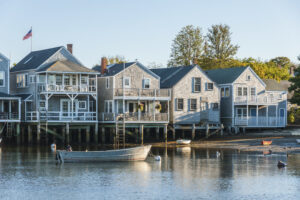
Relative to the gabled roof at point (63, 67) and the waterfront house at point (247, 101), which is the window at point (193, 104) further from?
the gabled roof at point (63, 67)

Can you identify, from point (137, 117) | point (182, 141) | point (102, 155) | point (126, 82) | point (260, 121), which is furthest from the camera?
point (260, 121)

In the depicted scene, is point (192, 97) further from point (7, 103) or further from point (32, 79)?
point (7, 103)

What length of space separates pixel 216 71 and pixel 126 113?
62.8 ft

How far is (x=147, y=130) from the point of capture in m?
72.7

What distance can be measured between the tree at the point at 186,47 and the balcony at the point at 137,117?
38081 mm

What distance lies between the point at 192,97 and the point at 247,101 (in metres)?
7.17

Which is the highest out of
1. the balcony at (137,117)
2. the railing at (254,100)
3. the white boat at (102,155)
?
the railing at (254,100)

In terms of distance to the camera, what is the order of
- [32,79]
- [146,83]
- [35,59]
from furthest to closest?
[35,59] < [146,83] < [32,79]

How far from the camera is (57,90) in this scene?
65.4 metres

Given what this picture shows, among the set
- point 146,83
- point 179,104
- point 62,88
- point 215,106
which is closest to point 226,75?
point 215,106

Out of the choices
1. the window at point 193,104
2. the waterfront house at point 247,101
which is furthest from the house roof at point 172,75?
the waterfront house at point 247,101

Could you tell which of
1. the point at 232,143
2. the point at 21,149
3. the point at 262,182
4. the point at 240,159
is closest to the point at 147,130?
the point at 232,143

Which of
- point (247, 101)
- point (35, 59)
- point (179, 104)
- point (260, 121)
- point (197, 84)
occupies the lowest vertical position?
point (260, 121)

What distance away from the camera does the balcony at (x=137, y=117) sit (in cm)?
6670
